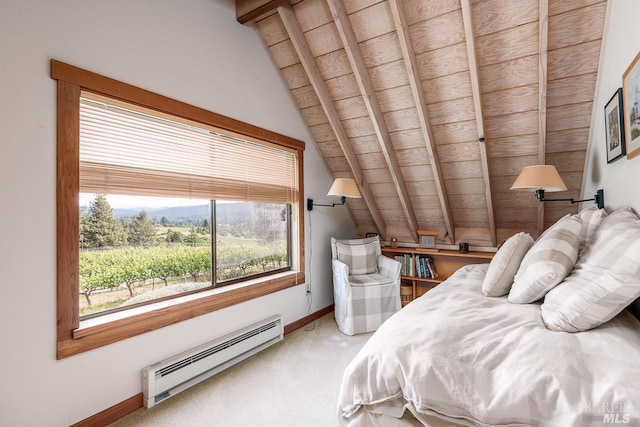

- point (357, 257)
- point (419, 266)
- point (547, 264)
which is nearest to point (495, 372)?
point (547, 264)

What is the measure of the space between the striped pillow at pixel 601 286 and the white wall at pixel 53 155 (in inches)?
83.6

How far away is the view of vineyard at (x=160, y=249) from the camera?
182 centimetres

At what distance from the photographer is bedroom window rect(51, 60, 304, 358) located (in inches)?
63.6

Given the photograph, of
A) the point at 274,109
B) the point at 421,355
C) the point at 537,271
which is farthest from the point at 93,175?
the point at 537,271

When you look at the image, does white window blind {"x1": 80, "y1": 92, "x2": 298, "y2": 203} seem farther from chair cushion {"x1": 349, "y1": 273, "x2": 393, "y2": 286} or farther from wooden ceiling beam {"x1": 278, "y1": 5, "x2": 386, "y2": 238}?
chair cushion {"x1": 349, "y1": 273, "x2": 393, "y2": 286}

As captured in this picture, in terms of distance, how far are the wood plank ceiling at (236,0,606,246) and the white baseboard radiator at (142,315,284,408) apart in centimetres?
188

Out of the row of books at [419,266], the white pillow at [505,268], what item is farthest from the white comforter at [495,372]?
the row of books at [419,266]

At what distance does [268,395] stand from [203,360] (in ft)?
1.75

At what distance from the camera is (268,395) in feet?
6.49

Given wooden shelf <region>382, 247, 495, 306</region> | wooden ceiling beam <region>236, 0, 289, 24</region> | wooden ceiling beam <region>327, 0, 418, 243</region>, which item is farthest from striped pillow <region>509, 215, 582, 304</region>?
wooden ceiling beam <region>236, 0, 289, 24</region>

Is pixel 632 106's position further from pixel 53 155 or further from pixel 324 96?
pixel 53 155

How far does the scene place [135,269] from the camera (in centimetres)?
201

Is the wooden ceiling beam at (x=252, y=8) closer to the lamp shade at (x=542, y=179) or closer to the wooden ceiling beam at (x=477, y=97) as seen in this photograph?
the wooden ceiling beam at (x=477, y=97)

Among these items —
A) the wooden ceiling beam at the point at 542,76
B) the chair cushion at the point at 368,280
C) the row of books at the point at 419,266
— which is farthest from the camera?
the row of books at the point at 419,266
